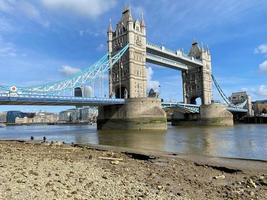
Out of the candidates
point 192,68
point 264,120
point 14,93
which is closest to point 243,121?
point 264,120

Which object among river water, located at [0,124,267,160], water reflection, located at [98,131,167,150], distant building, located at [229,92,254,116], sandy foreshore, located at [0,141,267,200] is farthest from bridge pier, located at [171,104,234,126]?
sandy foreshore, located at [0,141,267,200]

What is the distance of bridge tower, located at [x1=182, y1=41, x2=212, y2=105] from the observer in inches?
3543

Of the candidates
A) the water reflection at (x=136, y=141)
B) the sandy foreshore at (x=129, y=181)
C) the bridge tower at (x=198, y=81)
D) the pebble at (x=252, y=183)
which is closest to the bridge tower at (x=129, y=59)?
the water reflection at (x=136, y=141)

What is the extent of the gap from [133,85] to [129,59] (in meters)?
5.12

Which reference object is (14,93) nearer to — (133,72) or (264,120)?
(133,72)

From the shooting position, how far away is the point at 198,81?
91.2 m

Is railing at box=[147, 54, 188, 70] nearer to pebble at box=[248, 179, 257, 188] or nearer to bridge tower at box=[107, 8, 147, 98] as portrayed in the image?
bridge tower at box=[107, 8, 147, 98]

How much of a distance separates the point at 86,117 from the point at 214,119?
115 m

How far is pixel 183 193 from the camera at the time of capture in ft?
24.8

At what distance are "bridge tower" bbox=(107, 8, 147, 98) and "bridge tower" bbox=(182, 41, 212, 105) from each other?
2922 cm

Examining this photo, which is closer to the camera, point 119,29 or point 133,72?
point 133,72

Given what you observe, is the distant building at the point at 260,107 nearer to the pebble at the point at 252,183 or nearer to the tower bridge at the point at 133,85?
the tower bridge at the point at 133,85

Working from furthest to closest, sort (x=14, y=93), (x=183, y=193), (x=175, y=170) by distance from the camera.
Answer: (x=14, y=93), (x=175, y=170), (x=183, y=193)

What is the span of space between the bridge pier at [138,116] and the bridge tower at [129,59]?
8.80 meters
